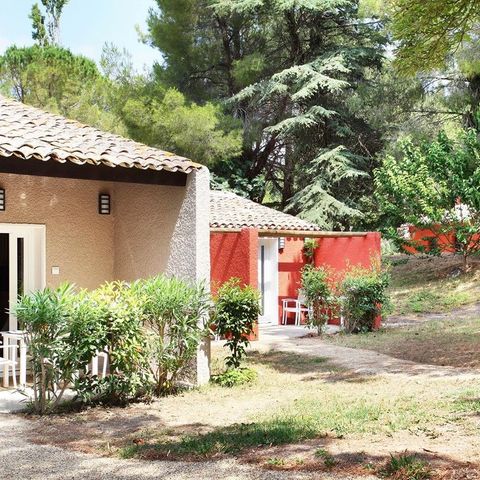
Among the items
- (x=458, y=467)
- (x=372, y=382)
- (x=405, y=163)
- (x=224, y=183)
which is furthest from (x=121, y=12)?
(x=458, y=467)

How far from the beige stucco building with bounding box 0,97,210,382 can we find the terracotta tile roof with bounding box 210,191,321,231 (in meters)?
6.45

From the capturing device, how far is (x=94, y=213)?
11.7 metres

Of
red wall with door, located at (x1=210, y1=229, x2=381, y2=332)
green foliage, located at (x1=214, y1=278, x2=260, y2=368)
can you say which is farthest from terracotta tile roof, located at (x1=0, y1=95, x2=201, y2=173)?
red wall with door, located at (x1=210, y1=229, x2=381, y2=332)

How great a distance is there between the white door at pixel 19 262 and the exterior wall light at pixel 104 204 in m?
1.02

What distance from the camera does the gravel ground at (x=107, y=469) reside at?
225 inches

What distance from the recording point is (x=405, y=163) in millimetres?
22453

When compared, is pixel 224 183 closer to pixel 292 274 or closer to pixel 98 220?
pixel 292 274

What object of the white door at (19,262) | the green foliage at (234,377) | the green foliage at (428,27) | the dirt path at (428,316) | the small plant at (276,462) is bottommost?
the small plant at (276,462)

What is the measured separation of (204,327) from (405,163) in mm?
13856

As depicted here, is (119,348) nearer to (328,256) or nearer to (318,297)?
(318,297)

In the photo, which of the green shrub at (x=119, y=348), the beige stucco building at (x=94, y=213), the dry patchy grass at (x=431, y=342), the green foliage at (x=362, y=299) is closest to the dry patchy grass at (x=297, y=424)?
the green shrub at (x=119, y=348)

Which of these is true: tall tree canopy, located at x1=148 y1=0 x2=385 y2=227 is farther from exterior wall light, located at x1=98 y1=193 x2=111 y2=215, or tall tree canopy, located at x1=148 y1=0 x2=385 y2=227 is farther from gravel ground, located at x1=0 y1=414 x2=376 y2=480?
gravel ground, located at x1=0 y1=414 x2=376 y2=480

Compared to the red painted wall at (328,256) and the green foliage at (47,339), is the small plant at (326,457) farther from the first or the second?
the red painted wall at (328,256)

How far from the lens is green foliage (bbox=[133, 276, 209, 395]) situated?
962 cm
